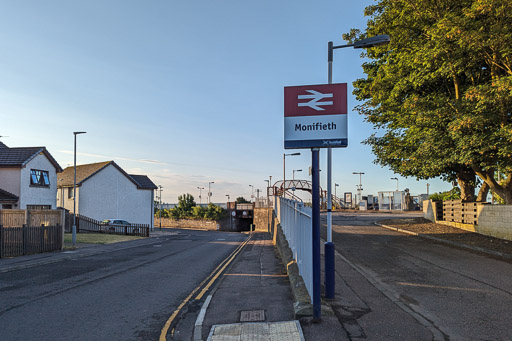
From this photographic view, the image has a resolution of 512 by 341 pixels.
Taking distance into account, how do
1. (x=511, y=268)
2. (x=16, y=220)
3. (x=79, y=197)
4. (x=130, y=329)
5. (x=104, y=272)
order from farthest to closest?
1. (x=79, y=197)
2. (x=16, y=220)
3. (x=104, y=272)
4. (x=511, y=268)
5. (x=130, y=329)

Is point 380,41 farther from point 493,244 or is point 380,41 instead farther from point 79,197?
point 79,197

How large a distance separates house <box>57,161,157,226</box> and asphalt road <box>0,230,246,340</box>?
2980 cm

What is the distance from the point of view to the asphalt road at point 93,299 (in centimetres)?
683

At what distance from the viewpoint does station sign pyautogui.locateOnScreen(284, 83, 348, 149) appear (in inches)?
274

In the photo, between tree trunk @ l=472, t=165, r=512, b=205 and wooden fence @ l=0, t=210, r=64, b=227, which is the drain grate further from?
A: tree trunk @ l=472, t=165, r=512, b=205

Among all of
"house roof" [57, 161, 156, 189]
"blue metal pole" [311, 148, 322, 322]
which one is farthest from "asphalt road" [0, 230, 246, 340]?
"house roof" [57, 161, 156, 189]

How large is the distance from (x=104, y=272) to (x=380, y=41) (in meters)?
12.3

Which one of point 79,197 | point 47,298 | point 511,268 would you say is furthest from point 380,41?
point 79,197

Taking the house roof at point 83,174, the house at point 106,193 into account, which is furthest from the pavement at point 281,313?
the house roof at point 83,174

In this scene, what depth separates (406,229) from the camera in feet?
84.8

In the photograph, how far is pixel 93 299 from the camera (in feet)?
30.4

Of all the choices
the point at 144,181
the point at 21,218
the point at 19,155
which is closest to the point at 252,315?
the point at 21,218

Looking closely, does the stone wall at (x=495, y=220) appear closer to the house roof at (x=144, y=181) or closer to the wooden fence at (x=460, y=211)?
the wooden fence at (x=460, y=211)

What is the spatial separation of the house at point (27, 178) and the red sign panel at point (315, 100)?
101 feet
